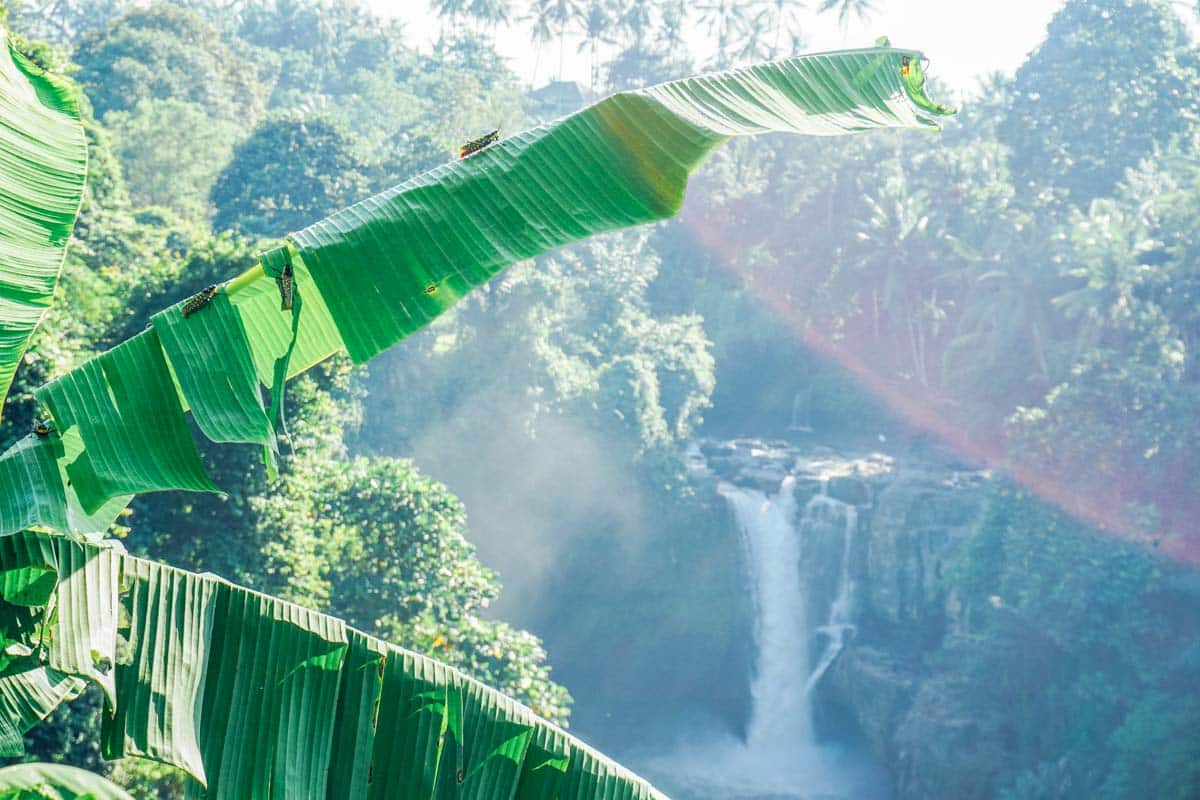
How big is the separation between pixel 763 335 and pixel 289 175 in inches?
592

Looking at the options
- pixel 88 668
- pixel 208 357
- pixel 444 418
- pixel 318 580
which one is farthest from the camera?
pixel 444 418

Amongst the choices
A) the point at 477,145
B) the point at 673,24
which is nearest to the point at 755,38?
the point at 673,24

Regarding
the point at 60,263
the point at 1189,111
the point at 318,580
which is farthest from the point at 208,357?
the point at 1189,111

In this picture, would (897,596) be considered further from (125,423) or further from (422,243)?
(125,423)

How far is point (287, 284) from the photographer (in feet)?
7.65

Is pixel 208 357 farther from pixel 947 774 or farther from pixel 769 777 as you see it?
pixel 769 777

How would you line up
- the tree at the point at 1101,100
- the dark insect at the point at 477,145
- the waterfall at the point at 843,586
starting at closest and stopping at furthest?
1. the dark insect at the point at 477,145
2. the waterfall at the point at 843,586
3. the tree at the point at 1101,100

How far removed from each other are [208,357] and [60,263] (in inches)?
18.5

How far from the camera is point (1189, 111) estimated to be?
32.2m

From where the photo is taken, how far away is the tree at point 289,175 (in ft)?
91.9

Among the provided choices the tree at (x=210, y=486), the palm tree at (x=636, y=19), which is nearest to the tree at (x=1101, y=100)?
the palm tree at (x=636, y=19)

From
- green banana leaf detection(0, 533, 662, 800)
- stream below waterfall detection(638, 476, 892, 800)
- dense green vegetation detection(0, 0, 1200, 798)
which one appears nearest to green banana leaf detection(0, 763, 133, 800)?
green banana leaf detection(0, 533, 662, 800)

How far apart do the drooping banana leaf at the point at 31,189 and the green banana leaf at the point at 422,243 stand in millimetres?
181

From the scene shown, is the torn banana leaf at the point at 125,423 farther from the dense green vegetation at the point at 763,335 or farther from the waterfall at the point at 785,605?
the waterfall at the point at 785,605
